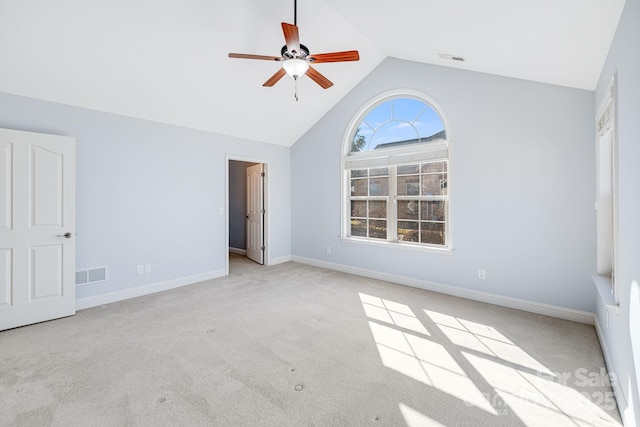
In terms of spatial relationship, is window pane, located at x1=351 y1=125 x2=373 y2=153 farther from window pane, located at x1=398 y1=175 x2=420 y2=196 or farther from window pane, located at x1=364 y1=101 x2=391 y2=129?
window pane, located at x1=398 y1=175 x2=420 y2=196

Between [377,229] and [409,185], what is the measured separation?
0.93 meters

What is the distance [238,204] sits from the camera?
7.05 meters

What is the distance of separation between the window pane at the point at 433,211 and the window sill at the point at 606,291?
169cm

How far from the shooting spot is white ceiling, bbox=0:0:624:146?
2.16 meters

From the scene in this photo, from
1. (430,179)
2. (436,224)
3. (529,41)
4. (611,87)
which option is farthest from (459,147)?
(611,87)

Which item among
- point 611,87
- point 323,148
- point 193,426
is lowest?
point 193,426

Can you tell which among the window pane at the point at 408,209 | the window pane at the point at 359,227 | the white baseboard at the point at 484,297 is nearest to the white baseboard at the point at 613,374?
the white baseboard at the point at 484,297

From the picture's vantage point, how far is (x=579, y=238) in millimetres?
2957

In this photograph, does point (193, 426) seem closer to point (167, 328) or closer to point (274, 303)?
point (167, 328)

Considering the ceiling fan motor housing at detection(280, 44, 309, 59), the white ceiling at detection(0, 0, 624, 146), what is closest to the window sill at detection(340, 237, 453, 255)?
the white ceiling at detection(0, 0, 624, 146)

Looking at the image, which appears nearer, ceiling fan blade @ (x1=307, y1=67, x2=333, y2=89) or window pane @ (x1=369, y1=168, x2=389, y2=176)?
ceiling fan blade @ (x1=307, y1=67, x2=333, y2=89)

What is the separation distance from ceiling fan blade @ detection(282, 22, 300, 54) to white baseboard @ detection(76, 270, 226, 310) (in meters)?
3.62

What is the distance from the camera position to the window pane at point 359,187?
491 cm

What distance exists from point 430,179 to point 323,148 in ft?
6.97
